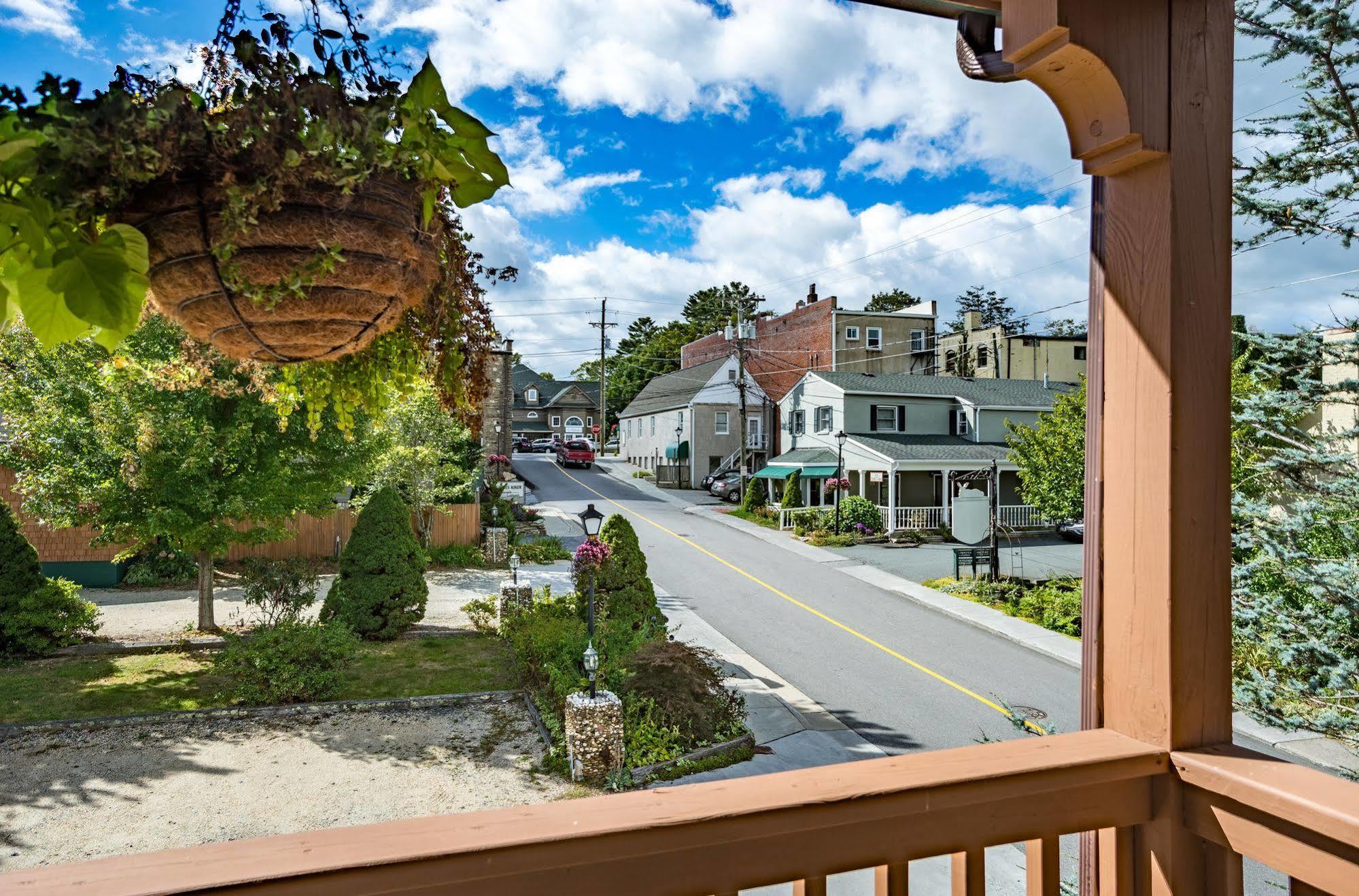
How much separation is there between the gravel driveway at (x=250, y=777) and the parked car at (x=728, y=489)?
24.3 metres

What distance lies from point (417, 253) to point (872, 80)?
5.54 feet

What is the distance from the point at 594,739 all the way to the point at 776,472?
22788 mm

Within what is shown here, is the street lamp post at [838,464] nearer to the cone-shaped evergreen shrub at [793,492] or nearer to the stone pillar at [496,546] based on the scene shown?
the cone-shaped evergreen shrub at [793,492]

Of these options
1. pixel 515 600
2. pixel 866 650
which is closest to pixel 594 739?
pixel 515 600

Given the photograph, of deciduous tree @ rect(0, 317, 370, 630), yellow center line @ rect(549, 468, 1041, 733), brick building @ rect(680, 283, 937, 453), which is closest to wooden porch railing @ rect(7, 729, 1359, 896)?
yellow center line @ rect(549, 468, 1041, 733)

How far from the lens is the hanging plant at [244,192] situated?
41.9 inches

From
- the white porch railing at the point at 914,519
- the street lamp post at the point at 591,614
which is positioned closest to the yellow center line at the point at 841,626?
the street lamp post at the point at 591,614

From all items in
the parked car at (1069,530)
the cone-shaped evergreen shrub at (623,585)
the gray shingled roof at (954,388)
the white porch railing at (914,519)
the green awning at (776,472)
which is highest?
the gray shingled roof at (954,388)

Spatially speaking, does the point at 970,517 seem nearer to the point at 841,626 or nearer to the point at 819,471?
the point at 841,626

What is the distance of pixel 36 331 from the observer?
3.59 feet

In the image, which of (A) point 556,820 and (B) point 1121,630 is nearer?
(A) point 556,820

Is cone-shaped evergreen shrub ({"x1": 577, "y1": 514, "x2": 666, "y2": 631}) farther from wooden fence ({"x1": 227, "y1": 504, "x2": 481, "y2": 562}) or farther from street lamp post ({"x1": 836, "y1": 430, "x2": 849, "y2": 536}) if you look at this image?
street lamp post ({"x1": 836, "y1": 430, "x2": 849, "y2": 536})

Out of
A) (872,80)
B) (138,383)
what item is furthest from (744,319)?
(872,80)

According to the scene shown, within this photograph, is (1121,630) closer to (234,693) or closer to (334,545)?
(234,693)
